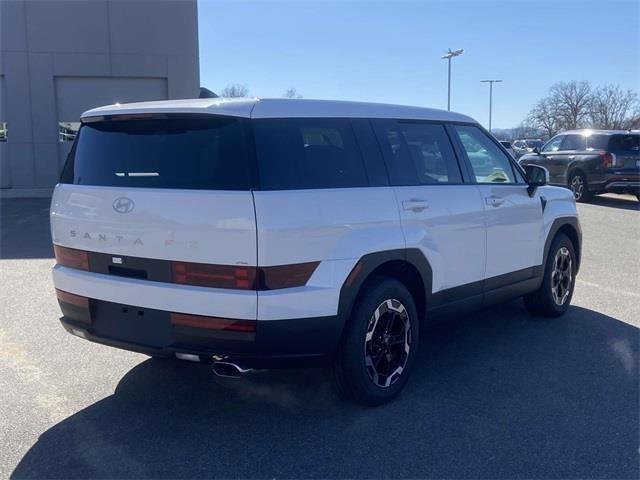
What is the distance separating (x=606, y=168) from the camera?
16266mm

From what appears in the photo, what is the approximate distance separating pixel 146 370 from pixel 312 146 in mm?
2158

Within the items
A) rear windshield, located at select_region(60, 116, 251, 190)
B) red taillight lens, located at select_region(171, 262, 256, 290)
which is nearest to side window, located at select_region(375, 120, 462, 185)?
rear windshield, located at select_region(60, 116, 251, 190)

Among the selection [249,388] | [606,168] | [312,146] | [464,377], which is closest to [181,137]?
[312,146]

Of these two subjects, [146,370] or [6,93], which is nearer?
[146,370]

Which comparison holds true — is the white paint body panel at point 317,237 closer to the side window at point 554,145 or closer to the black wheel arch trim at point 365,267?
the black wheel arch trim at point 365,267

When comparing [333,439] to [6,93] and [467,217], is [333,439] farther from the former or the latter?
[6,93]

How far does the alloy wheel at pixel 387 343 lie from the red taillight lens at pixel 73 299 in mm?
1734

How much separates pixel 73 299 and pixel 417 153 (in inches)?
99.4

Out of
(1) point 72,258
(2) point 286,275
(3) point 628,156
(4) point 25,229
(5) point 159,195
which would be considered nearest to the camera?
(2) point 286,275

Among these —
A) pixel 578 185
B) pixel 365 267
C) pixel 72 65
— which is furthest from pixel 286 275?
pixel 72 65

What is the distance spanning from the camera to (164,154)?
382 centimetres

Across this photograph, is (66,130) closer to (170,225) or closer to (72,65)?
(72,65)

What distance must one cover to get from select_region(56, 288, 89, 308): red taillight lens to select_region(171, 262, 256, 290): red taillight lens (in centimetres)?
75

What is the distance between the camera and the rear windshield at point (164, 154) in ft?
11.9
